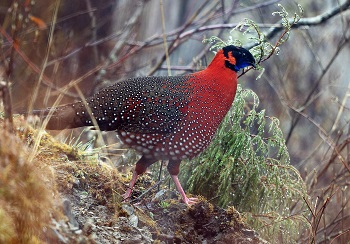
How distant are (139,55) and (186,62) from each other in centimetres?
204

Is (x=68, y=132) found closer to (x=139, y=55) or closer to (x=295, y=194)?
(x=295, y=194)

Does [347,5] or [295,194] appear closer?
[295,194]

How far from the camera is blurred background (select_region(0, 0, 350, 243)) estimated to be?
628 centimetres

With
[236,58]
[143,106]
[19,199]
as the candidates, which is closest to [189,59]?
[236,58]

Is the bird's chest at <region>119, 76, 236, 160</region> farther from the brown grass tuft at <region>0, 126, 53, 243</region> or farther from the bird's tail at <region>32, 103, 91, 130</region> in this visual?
the brown grass tuft at <region>0, 126, 53, 243</region>

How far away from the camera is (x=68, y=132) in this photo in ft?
16.6

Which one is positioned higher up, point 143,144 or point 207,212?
point 143,144

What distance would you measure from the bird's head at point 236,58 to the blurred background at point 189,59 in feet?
4.08

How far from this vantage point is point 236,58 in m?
4.20

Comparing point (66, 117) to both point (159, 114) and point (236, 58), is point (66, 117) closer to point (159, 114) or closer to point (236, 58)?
point (159, 114)

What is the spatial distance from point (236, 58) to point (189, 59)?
6.56 meters

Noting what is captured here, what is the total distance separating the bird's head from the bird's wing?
1.20ft

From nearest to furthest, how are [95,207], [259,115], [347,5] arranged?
1. [95,207]
2. [259,115]
3. [347,5]

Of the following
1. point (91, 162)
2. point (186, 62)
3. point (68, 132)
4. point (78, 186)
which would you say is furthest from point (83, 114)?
point (186, 62)
